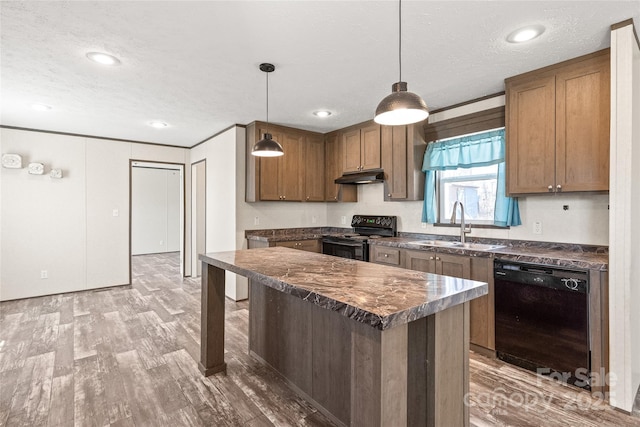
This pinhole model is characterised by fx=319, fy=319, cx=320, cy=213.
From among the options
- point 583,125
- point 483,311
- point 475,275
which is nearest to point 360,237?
point 475,275

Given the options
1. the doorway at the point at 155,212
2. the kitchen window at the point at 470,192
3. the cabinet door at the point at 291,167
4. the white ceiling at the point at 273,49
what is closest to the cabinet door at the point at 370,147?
the white ceiling at the point at 273,49

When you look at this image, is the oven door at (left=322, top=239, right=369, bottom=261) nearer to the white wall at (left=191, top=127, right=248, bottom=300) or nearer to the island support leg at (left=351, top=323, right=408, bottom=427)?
the white wall at (left=191, top=127, right=248, bottom=300)

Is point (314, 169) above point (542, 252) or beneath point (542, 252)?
above

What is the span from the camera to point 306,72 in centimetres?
273

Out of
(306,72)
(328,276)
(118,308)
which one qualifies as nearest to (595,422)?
(328,276)

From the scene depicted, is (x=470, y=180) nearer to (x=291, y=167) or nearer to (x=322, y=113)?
(x=322, y=113)

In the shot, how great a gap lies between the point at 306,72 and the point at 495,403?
284cm

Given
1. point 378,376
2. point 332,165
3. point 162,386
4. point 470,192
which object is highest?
point 332,165

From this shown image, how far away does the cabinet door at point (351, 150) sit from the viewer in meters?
4.42

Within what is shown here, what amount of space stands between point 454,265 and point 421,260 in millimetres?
344

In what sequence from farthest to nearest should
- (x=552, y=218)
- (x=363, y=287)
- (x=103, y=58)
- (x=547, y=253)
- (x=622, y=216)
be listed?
(x=552, y=218) → (x=547, y=253) → (x=103, y=58) → (x=622, y=216) → (x=363, y=287)

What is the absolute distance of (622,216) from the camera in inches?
79.4

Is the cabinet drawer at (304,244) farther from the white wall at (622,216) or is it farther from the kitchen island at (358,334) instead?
the white wall at (622,216)

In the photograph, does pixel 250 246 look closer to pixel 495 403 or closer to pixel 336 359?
pixel 336 359
